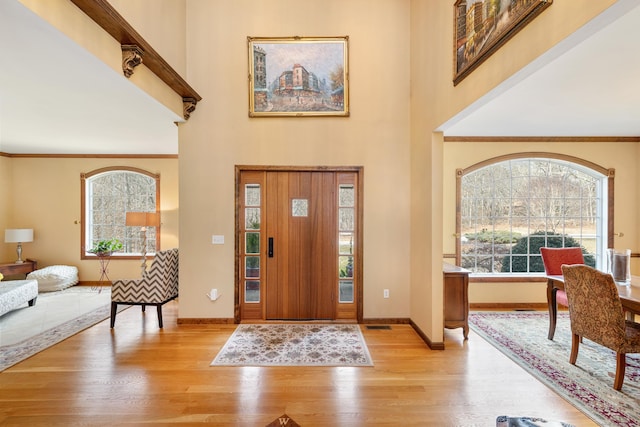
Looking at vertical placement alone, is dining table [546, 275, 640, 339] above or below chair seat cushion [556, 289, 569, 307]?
above

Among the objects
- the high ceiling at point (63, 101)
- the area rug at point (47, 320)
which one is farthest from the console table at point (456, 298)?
the area rug at point (47, 320)

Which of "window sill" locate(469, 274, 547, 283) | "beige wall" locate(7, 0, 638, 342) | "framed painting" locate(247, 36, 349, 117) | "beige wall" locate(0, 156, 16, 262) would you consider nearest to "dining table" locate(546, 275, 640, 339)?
"window sill" locate(469, 274, 547, 283)

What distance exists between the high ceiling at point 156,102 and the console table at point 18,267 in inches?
91.7

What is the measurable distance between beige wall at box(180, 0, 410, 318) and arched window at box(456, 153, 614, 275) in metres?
1.72

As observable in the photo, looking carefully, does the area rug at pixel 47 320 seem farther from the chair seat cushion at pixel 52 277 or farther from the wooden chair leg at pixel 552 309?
the wooden chair leg at pixel 552 309

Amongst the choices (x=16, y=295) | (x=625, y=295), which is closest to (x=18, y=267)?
(x=16, y=295)

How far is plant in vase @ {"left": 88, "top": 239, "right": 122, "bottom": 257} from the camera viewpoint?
18.7ft

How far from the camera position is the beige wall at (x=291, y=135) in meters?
4.05

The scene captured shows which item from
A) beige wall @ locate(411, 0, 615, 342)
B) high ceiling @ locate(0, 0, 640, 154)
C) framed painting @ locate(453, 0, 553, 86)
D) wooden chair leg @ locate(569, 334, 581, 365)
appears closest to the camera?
framed painting @ locate(453, 0, 553, 86)

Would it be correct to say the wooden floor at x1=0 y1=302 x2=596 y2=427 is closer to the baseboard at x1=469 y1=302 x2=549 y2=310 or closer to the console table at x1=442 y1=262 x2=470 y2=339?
the console table at x1=442 y1=262 x2=470 y2=339

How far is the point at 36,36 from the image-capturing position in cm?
206

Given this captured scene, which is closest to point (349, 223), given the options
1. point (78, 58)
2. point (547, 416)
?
point (547, 416)

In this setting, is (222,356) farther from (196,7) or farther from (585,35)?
(196,7)

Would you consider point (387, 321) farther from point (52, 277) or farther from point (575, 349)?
point (52, 277)
